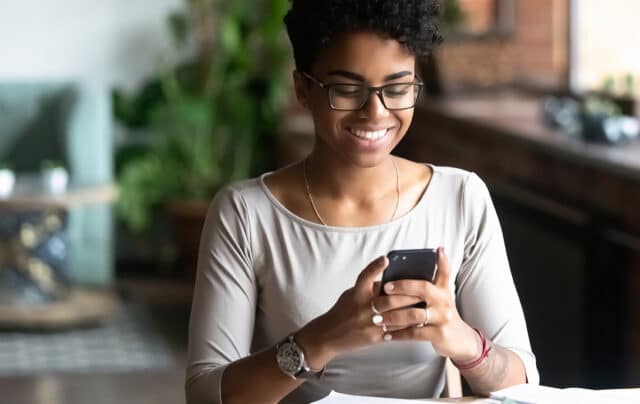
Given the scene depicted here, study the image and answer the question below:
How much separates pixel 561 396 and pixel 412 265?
28 cm

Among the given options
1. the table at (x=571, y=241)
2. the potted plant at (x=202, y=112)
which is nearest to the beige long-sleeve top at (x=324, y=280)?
the table at (x=571, y=241)

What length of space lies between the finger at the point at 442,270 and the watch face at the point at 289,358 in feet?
0.71

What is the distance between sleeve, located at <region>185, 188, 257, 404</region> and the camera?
5.71 ft

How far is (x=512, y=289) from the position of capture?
1833 mm

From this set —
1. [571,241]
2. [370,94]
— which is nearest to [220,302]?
[370,94]

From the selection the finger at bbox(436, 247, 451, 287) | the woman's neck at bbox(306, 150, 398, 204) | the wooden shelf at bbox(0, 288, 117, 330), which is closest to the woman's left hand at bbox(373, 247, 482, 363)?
the finger at bbox(436, 247, 451, 287)

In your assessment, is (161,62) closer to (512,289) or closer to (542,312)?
(542,312)

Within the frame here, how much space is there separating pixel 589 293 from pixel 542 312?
10.7 inches

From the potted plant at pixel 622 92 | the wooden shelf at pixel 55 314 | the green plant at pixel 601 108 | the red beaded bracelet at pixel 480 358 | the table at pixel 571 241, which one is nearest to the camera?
the red beaded bracelet at pixel 480 358

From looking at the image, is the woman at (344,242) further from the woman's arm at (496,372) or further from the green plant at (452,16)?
the green plant at (452,16)

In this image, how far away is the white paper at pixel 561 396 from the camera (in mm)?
1578

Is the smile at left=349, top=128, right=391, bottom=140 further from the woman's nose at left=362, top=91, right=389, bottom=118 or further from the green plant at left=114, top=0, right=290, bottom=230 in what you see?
the green plant at left=114, top=0, right=290, bottom=230

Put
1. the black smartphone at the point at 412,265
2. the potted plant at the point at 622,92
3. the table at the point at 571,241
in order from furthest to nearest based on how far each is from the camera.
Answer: the potted plant at the point at 622,92
the table at the point at 571,241
the black smartphone at the point at 412,265

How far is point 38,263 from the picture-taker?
517cm
